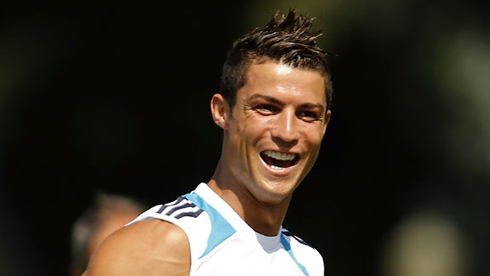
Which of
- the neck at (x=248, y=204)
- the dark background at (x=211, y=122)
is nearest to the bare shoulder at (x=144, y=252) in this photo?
the neck at (x=248, y=204)

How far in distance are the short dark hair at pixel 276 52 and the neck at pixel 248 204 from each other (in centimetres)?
32

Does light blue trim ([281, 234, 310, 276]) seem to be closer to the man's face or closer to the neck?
the neck

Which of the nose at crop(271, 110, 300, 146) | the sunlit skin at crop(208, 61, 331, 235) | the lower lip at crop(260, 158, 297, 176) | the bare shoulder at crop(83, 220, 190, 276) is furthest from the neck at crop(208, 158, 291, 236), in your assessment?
the bare shoulder at crop(83, 220, 190, 276)

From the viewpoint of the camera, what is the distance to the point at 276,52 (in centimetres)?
374

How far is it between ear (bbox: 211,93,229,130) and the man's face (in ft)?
0.14

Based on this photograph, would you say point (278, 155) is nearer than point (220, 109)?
Yes

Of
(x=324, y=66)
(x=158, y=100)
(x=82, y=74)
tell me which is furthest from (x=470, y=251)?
(x=324, y=66)

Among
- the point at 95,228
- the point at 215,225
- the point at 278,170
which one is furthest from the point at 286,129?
the point at 95,228

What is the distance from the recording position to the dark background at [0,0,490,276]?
299 inches

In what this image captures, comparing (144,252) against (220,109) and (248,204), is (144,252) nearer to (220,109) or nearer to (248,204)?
(248,204)

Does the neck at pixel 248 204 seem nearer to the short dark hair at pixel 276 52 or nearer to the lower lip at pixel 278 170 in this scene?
the lower lip at pixel 278 170

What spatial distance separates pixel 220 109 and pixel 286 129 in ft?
1.09

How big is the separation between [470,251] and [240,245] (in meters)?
4.67

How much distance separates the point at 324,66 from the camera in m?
3.85
